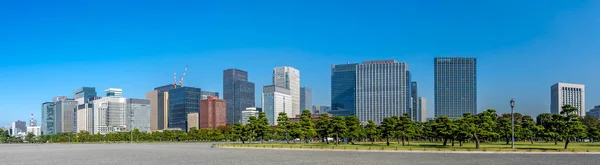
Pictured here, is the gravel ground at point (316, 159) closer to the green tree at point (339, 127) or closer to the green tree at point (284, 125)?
the green tree at point (339, 127)

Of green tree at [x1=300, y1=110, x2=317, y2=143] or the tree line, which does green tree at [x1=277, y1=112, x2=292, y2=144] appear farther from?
green tree at [x1=300, y1=110, x2=317, y2=143]

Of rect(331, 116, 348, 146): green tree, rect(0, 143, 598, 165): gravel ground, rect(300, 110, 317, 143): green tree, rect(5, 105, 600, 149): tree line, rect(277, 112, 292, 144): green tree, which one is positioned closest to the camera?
rect(0, 143, 598, 165): gravel ground

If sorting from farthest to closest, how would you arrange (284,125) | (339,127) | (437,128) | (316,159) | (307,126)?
(307,126), (284,125), (339,127), (437,128), (316,159)

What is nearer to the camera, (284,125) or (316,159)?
(316,159)

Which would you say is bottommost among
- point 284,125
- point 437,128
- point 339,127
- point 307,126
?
point 307,126

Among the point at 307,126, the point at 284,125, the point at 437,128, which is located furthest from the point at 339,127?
the point at 437,128

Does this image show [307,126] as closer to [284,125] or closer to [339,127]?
[284,125]

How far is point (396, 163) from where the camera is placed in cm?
3416

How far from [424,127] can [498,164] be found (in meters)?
66.4

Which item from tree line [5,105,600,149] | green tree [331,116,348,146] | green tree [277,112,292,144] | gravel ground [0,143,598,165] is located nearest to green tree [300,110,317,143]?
tree line [5,105,600,149]

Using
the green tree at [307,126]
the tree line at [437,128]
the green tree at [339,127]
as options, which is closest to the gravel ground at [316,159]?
the tree line at [437,128]

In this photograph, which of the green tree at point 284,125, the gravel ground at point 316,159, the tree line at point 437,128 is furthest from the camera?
the green tree at point 284,125

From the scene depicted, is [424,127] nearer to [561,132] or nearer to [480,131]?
[480,131]

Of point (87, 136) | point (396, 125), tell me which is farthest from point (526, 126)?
point (87, 136)
